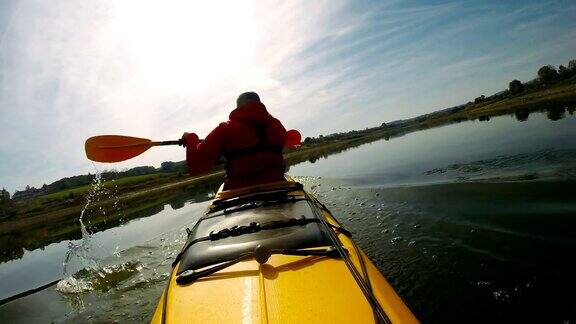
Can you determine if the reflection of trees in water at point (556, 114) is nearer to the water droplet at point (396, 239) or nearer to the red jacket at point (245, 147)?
the water droplet at point (396, 239)

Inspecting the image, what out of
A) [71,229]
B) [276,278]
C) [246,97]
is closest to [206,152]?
[246,97]

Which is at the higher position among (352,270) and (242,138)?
(242,138)

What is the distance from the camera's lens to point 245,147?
5715mm

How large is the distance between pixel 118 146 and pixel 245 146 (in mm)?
3896

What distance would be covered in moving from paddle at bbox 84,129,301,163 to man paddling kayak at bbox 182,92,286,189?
4.63 feet

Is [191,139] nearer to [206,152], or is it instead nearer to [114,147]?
[206,152]

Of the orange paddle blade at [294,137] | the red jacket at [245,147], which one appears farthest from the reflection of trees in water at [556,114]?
the red jacket at [245,147]

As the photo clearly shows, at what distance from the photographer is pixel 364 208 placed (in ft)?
35.8

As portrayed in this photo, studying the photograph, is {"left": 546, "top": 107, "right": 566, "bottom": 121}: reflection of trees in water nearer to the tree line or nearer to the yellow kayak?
the yellow kayak

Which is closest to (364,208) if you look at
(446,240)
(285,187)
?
(446,240)

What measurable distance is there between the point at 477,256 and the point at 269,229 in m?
4.39

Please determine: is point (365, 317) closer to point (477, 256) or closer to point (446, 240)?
point (477, 256)

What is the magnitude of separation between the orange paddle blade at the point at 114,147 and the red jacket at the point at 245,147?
2.49m

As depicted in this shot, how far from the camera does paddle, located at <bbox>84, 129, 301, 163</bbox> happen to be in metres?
7.57
